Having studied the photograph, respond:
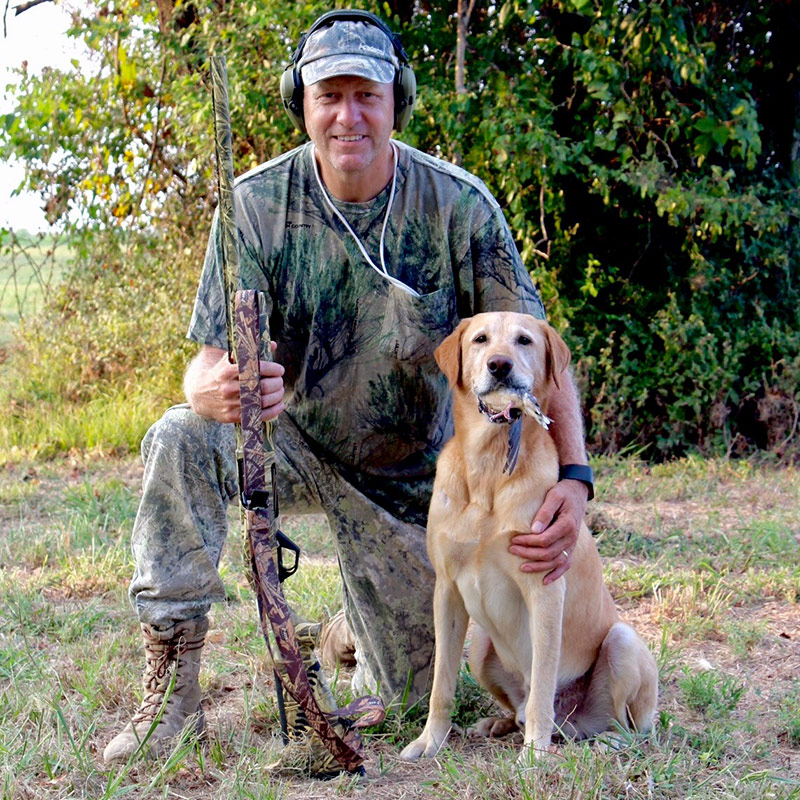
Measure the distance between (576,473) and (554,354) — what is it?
36 centimetres

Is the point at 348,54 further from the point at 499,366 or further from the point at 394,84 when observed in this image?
the point at 499,366

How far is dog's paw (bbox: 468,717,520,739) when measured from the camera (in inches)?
128

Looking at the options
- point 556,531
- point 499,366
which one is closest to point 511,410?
point 499,366

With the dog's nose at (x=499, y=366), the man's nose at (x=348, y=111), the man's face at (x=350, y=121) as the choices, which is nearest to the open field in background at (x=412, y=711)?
the dog's nose at (x=499, y=366)

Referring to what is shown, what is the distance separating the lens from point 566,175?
23.5 ft

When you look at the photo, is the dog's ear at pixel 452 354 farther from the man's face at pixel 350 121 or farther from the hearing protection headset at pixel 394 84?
the hearing protection headset at pixel 394 84

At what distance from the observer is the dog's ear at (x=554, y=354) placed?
10.2 feet

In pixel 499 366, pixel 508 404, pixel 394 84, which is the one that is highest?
pixel 394 84

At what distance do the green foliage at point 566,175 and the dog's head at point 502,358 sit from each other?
3735 mm

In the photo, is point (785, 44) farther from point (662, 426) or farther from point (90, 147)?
point (90, 147)

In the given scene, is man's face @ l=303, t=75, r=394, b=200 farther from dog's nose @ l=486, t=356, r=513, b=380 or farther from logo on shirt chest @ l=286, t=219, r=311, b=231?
dog's nose @ l=486, t=356, r=513, b=380

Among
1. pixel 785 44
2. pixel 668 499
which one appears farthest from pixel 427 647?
pixel 785 44

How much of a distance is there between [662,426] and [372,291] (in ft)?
14.9

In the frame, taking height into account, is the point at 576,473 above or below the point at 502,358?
below
